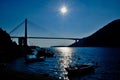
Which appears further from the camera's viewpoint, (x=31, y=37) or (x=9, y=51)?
(x=31, y=37)

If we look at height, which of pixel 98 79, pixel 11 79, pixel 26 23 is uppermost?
pixel 26 23

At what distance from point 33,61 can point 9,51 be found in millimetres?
22710

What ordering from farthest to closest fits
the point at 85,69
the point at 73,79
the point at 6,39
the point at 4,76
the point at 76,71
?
the point at 6,39
the point at 85,69
the point at 76,71
the point at 73,79
the point at 4,76

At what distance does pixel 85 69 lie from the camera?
45.0 m

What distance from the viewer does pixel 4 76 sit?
20594 millimetres

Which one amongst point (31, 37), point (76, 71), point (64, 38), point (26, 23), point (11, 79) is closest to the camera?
point (11, 79)

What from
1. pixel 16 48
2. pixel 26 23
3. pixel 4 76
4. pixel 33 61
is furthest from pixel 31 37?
pixel 4 76

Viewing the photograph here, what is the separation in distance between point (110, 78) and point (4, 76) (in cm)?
2500

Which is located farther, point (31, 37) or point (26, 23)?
point (31, 37)

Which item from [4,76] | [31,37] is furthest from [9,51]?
[4,76]

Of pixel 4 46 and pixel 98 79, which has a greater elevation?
pixel 4 46

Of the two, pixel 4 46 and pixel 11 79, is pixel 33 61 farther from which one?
pixel 11 79

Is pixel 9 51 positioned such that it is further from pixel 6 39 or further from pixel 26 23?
pixel 26 23

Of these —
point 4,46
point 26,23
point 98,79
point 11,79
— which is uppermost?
point 26,23
